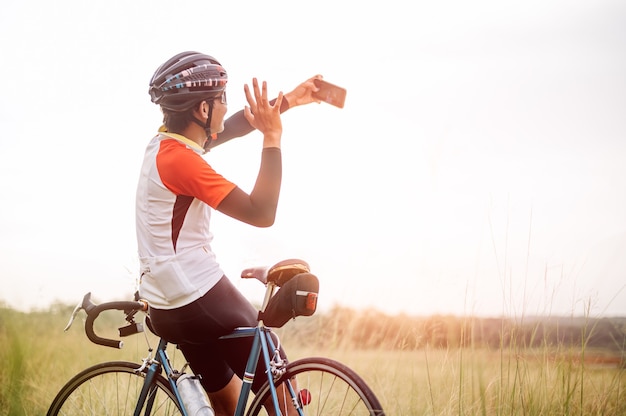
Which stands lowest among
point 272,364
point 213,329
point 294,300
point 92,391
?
point 92,391

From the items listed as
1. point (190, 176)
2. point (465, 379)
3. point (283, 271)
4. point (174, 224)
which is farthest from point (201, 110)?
point (465, 379)

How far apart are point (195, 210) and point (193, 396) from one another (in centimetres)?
85

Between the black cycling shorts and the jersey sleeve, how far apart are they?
420 millimetres

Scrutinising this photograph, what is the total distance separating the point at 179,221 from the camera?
3.00 meters

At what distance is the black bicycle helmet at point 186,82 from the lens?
3152mm

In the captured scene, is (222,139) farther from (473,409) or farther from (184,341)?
(473,409)

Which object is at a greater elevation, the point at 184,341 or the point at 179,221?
the point at 179,221

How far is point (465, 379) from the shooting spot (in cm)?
458

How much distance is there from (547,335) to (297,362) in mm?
2388

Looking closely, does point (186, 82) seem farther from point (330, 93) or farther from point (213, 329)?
point (213, 329)

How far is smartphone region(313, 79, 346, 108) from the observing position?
3725 millimetres

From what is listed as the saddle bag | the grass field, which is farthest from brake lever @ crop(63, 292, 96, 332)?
the grass field

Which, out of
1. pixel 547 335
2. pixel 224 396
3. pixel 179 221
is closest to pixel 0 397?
pixel 224 396

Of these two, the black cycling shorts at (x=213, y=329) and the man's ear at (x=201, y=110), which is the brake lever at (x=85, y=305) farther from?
the man's ear at (x=201, y=110)
